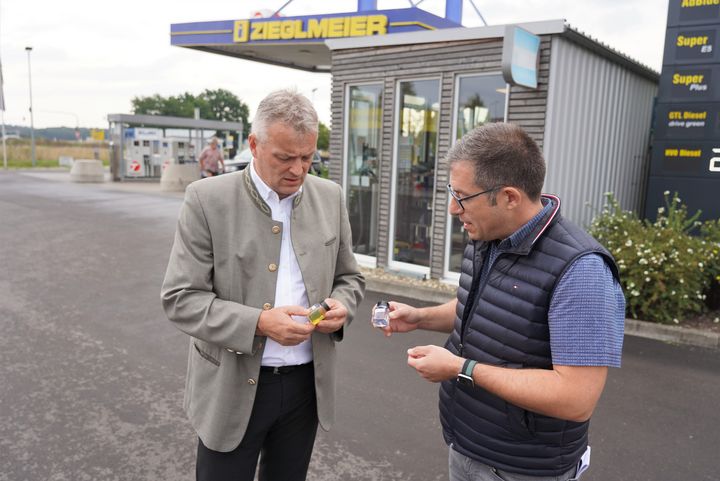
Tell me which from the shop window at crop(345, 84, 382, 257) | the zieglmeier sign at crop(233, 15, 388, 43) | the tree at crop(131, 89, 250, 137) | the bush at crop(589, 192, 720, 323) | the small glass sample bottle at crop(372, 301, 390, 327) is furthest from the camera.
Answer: the tree at crop(131, 89, 250, 137)

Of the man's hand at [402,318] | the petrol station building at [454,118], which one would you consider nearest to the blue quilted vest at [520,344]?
the man's hand at [402,318]

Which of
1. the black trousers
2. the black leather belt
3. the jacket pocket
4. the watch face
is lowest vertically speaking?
the black trousers

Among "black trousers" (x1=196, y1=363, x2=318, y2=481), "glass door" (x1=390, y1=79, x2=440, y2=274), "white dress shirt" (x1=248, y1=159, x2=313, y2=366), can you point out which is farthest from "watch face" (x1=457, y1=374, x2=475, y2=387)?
"glass door" (x1=390, y1=79, x2=440, y2=274)

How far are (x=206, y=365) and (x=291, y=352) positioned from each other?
13.5 inches

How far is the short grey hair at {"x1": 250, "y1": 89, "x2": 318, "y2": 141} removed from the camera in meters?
2.17

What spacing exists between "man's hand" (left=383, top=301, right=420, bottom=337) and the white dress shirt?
369 millimetres

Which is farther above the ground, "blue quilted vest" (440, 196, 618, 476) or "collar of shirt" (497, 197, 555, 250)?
"collar of shirt" (497, 197, 555, 250)

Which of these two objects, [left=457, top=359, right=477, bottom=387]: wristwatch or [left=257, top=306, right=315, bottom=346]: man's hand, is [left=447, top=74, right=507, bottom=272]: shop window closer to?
[left=257, top=306, right=315, bottom=346]: man's hand

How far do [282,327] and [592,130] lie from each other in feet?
23.8

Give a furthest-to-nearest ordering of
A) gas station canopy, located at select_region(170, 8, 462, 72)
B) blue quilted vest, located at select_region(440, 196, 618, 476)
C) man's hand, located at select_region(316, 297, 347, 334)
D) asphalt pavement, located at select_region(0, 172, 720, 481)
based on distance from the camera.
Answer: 1. gas station canopy, located at select_region(170, 8, 462, 72)
2. asphalt pavement, located at select_region(0, 172, 720, 481)
3. man's hand, located at select_region(316, 297, 347, 334)
4. blue quilted vest, located at select_region(440, 196, 618, 476)

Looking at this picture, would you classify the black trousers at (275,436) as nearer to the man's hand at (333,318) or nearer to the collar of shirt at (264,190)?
the man's hand at (333,318)

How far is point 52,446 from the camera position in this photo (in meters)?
3.85

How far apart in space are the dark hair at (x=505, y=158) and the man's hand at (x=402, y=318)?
74 centimetres

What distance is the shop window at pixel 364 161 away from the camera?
9.04 m
